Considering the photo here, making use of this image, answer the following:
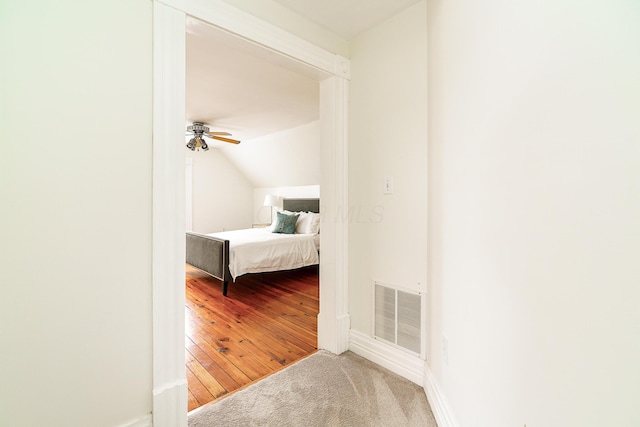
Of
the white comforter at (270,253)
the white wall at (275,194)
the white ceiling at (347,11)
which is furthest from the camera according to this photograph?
the white wall at (275,194)

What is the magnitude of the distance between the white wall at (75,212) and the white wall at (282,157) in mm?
3446

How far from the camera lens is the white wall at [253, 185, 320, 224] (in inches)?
225

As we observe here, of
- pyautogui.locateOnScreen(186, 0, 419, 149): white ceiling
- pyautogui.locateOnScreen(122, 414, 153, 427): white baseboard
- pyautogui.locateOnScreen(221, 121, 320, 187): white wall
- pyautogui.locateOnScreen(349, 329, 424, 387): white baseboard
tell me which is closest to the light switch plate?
pyautogui.locateOnScreen(186, 0, 419, 149): white ceiling

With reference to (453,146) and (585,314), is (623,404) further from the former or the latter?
(453,146)

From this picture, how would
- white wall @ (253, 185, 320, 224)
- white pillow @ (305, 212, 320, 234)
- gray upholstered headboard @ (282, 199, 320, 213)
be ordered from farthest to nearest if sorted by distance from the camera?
white wall @ (253, 185, 320, 224)
gray upholstered headboard @ (282, 199, 320, 213)
white pillow @ (305, 212, 320, 234)

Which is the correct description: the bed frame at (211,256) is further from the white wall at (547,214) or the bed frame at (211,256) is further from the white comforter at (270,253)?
the white wall at (547,214)

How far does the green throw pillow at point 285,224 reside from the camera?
4.78 m

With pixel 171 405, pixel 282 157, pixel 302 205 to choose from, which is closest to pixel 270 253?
pixel 302 205

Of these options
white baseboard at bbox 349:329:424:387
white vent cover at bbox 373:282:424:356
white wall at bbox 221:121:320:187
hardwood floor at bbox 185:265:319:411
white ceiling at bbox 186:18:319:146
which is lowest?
hardwood floor at bbox 185:265:319:411

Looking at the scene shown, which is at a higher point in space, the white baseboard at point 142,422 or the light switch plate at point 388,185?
the light switch plate at point 388,185

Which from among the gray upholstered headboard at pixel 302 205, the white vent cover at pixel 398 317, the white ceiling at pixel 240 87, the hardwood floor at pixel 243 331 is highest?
the white ceiling at pixel 240 87

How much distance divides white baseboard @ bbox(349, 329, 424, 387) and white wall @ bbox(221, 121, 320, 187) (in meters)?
3.39

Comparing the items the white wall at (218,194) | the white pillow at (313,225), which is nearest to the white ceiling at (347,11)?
the white pillow at (313,225)

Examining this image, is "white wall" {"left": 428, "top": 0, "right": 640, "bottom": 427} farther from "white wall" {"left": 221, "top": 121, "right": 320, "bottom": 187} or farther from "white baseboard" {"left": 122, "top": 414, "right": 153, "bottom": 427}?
"white wall" {"left": 221, "top": 121, "right": 320, "bottom": 187}
